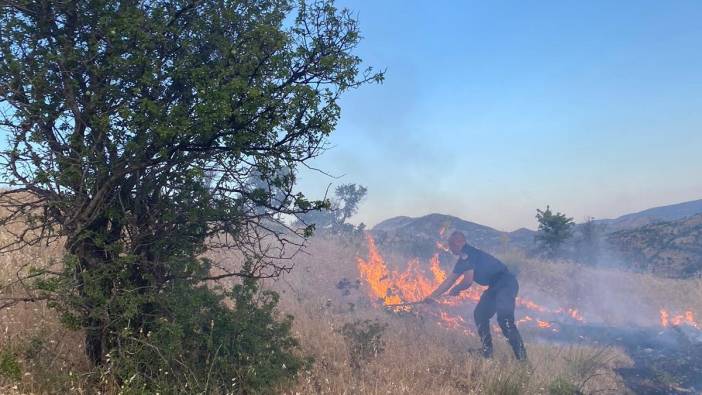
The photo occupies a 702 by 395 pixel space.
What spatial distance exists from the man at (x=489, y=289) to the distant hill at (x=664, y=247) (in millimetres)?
19708

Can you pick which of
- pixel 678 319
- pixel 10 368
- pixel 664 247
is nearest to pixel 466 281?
pixel 10 368

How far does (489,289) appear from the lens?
31.2 ft

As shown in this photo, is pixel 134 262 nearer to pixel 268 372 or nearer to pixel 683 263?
pixel 268 372

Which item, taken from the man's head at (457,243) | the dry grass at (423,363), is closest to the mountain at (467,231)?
the dry grass at (423,363)

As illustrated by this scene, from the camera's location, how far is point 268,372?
4699 mm

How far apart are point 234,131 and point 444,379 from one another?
4.91 metres

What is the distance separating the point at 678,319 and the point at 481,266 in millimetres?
10938

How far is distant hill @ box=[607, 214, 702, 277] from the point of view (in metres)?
25.4

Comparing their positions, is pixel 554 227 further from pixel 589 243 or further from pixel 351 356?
pixel 351 356

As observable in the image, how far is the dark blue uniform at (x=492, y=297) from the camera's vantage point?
28.8ft

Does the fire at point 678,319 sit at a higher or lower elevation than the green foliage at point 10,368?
lower

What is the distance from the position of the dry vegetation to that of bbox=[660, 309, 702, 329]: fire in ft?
3.80

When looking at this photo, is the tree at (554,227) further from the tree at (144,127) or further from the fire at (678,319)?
the tree at (144,127)

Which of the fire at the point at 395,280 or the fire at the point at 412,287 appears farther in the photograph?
the fire at the point at 395,280
